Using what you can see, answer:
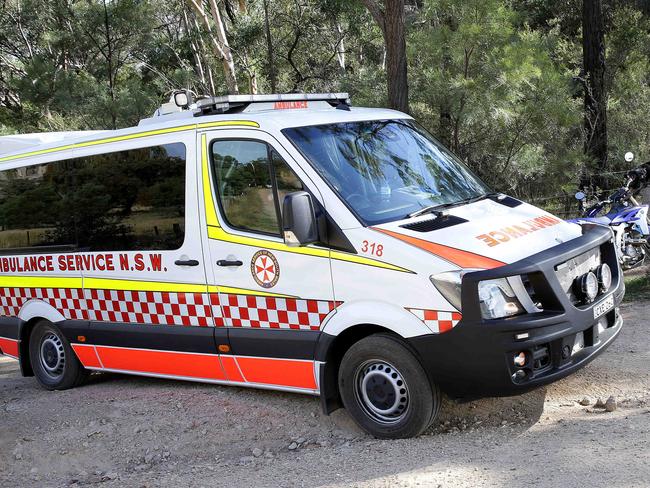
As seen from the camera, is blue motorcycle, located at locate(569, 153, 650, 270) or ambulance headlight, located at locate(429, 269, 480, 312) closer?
ambulance headlight, located at locate(429, 269, 480, 312)

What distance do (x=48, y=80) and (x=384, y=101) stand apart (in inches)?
584

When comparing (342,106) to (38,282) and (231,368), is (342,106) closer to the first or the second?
(231,368)

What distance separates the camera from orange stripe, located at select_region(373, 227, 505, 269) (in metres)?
4.45

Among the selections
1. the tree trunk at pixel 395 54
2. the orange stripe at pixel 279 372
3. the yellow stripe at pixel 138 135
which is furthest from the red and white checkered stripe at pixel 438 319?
the tree trunk at pixel 395 54

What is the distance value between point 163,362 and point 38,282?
5.79 feet

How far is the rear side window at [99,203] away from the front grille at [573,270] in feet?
9.10

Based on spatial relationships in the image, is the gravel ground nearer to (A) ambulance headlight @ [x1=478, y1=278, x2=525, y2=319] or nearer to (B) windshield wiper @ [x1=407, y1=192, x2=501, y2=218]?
(A) ambulance headlight @ [x1=478, y1=278, x2=525, y2=319]

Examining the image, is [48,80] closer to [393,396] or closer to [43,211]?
[43,211]

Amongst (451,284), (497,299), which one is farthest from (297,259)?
(497,299)

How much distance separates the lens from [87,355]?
269 inches

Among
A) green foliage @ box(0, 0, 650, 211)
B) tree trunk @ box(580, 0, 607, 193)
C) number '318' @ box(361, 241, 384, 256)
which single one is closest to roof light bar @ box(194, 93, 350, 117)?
green foliage @ box(0, 0, 650, 211)

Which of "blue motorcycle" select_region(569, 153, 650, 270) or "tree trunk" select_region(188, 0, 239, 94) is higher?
"tree trunk" select_region(188, 0, 239, 94)

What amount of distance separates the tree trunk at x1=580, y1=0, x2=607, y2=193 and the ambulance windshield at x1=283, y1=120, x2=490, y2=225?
23.5 feet

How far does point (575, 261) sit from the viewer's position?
485 cm
